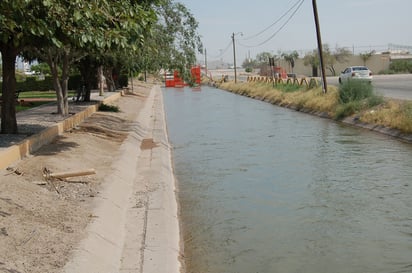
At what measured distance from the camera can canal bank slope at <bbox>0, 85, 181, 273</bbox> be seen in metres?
6.56

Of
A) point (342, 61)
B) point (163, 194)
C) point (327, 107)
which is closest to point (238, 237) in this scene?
point (163, 194)

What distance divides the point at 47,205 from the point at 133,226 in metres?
1.34

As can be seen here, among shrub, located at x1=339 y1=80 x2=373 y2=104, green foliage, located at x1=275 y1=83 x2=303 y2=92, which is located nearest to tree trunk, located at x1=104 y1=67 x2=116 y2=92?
green foliage, located at x1=275 y1=83 x2=303 y2=92

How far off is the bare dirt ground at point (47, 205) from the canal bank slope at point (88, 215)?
10 mm

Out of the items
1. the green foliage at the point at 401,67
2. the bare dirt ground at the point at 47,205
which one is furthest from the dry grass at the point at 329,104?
the green foliage at the point at 401,67

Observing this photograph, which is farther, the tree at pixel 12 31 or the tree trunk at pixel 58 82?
the tree trunk at pixel 58 82

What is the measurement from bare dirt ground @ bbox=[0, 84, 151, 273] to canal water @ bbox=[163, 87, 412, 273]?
5.71 ft

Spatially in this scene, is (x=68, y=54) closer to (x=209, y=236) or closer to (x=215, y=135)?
(x=215, y=135)

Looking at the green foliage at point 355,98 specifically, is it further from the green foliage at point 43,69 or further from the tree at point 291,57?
the tree at point 291,57

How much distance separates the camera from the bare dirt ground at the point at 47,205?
6.32m

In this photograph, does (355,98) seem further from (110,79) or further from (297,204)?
(110,79)

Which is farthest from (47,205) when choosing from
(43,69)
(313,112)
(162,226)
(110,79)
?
(43,69)

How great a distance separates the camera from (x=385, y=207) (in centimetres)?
1028

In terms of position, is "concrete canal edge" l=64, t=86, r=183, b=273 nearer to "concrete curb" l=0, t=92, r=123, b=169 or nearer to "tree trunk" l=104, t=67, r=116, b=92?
"concrete curb" l=0, t=92, r=123, b=169
